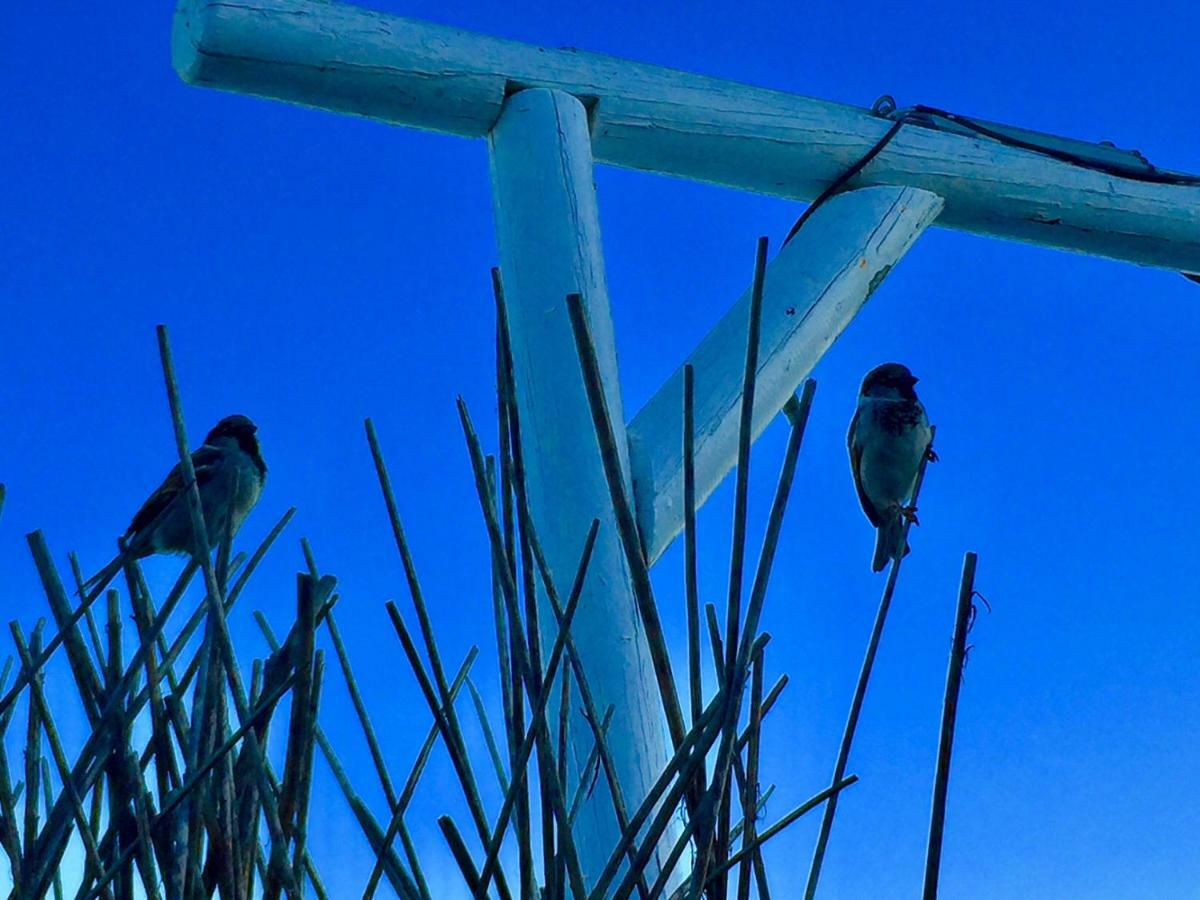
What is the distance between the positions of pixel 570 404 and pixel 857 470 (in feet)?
3.86

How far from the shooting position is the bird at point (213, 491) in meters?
2.47

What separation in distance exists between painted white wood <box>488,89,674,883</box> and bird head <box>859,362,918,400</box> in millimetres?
1169

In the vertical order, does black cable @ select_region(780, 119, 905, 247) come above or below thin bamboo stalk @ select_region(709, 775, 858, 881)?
above

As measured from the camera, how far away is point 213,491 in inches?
99.2

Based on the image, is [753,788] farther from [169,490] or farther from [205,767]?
[169,490]

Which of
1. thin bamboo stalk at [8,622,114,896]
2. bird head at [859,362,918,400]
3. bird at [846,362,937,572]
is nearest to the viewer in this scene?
thin bamboo stalk at [8,622,114,896]

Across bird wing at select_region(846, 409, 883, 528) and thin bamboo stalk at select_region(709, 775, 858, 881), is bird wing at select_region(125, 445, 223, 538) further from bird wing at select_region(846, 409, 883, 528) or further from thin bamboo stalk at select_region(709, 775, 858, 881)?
thin bamboo stalk at select_region(709, 775, 858, 881)

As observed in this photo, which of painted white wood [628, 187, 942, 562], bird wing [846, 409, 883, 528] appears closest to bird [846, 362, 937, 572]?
bird wing [846, 409, 883, 528]

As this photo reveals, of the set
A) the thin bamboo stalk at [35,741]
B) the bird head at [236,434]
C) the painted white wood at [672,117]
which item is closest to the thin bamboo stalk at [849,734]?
the thin bamboo stalk at [35,741]

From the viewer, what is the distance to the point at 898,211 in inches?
69.6

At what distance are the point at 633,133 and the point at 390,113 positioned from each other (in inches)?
10.3

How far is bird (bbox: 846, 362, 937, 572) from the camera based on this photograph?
94.3 inches

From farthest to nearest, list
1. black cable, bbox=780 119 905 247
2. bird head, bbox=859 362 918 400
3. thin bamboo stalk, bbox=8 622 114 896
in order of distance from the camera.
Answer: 1. bird head, bbox=859 362 918 400
2. black cable, bbox=780 119 905 247
3. thin bamboo stalk, bbox=8 622 114 896

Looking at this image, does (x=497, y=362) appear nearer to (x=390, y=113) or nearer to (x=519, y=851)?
(x=519, y=851)
